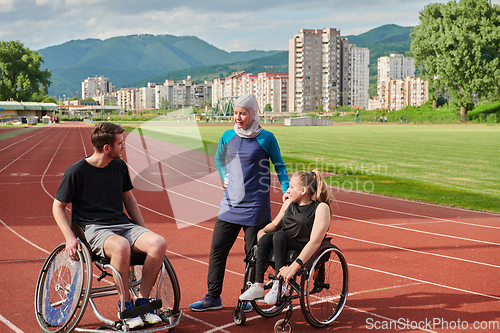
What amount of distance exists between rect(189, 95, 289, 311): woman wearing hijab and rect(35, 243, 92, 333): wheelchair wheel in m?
1.03

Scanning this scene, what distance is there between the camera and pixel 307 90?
549 feet

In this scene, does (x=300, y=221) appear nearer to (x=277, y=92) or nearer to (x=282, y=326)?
(x=282, y=326)

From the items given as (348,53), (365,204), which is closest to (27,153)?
(365,204)

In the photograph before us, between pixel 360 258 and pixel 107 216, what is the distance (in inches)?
128

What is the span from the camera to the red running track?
3.81m

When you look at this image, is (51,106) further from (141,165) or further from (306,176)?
(306,176)

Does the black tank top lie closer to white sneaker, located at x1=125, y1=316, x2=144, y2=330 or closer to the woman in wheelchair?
the woman in wheelchair

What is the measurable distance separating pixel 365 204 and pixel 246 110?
20.3 ft

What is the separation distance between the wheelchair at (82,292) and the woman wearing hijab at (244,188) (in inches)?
19.1

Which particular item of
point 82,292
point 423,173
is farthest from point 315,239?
point 423,173

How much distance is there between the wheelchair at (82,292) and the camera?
3.26 meters

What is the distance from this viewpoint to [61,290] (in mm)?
3537

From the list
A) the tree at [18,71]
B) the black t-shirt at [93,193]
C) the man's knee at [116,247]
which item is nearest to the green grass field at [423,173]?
the black t-shirt at [93,193]

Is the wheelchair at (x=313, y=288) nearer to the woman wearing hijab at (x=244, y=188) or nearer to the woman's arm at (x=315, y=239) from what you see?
the woman's arm at (x=315, y=239)
